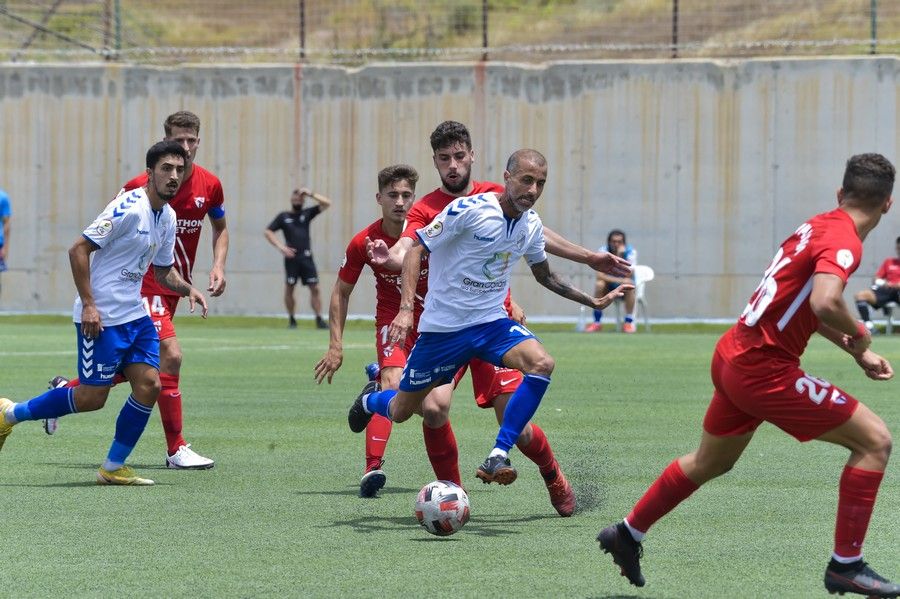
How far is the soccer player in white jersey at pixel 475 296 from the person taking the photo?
7.20 m

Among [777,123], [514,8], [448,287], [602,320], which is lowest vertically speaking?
[602,320]

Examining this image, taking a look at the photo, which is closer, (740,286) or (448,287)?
(448,287)

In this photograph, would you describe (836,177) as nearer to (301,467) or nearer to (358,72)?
(358,72)

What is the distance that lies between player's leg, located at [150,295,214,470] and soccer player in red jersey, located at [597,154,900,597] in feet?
13.4

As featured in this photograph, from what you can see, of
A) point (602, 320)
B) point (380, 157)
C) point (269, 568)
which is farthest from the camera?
point (380, 157)

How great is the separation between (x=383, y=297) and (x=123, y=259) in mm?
1529

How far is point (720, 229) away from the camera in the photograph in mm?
26094

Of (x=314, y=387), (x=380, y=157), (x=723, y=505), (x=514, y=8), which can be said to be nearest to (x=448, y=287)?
(x=723, y=505)

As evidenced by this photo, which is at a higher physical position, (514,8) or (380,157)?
(514,8)

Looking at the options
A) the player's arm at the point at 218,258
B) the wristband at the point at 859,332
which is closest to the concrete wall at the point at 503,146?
the player's arm at the point at 218,258

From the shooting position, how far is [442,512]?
267 inches

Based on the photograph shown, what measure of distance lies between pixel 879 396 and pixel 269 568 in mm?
8339

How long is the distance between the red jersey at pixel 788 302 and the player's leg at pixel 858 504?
370 millimetres

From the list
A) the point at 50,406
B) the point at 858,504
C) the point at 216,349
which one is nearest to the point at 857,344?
the point at 858,504
